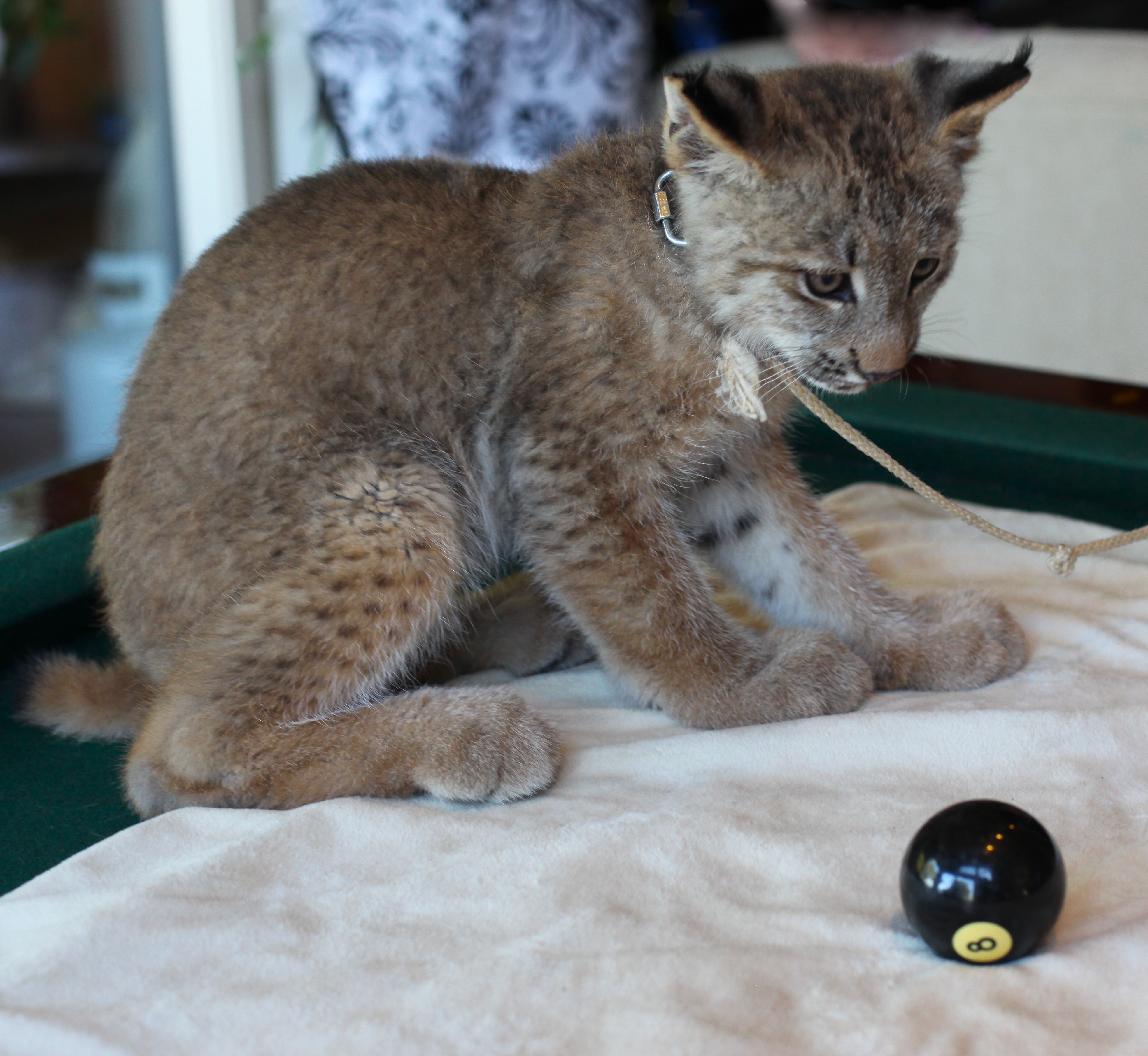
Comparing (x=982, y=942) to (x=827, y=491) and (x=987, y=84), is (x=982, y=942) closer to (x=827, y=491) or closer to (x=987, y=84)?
(x=987, y=84)

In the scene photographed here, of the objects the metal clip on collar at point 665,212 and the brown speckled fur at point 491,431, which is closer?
the brown speckled fur at point 491,431

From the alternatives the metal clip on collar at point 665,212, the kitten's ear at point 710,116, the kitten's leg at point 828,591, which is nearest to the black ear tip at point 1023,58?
the kitten's ear at point 710,116

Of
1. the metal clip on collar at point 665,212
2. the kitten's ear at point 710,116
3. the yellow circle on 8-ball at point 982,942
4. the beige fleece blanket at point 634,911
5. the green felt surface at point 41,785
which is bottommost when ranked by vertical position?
the green felt surface at point 41,785

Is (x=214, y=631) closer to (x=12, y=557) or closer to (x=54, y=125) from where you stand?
(x=12, y=557)

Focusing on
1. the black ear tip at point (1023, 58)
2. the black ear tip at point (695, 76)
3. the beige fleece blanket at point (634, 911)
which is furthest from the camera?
the black ear tip at point (1023, 58)

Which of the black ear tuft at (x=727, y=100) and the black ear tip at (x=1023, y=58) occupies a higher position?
the black ear tip at (x=1023, y=58)

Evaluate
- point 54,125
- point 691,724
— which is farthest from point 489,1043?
point 54,125

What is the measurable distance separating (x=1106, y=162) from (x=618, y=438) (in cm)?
249

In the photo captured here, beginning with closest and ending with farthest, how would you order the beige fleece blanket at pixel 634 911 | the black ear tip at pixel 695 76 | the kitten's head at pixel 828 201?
the beige fleece blanket at pixel 634 911 < the black ear tip at pixel 695 76 < the kitten's head at pixel 828 201

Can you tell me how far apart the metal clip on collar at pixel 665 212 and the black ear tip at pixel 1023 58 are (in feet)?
1.70

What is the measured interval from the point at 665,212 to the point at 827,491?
3.74 feet

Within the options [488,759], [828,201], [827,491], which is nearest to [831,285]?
[828,201]

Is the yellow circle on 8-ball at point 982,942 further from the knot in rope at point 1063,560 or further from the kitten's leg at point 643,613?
the knot in rope at point 1063,560

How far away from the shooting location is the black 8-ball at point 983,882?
47.9 inches
